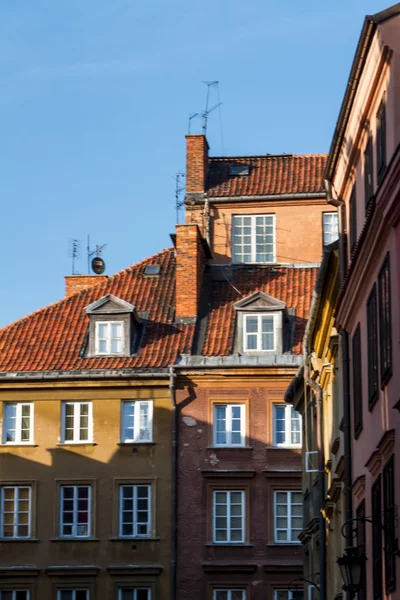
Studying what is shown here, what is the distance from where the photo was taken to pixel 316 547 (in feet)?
101

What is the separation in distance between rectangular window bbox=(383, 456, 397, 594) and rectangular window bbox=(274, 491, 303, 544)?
75.4ft

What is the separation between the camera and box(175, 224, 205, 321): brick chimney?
44812 mm

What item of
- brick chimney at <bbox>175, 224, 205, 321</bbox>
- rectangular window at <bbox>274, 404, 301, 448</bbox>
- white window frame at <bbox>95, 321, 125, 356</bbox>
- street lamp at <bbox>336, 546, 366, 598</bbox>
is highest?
brick chimney at <bbox>175, 224, 205, 321</bbox>

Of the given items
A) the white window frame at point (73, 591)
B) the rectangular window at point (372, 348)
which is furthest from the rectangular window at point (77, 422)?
the rectangular window at point (372, 348)

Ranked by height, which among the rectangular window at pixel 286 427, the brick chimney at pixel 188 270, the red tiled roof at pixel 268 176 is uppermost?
the red tiled roof at pixel 268 176

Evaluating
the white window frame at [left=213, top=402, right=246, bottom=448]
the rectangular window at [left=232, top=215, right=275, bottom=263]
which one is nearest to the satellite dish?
the rectangular window at [left=232, top=215, right=275, bottom=263]

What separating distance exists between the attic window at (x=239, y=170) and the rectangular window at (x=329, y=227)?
401 centimetres

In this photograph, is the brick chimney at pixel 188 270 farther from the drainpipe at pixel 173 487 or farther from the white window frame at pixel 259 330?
the drainpipe at pixel 173 487

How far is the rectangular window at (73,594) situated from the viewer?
135 ft

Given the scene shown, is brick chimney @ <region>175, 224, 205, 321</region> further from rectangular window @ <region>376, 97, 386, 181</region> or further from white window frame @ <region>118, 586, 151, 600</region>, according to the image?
rectangular window @ <region>376, 97, 386, 181</region>

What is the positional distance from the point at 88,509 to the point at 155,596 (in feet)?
11.4

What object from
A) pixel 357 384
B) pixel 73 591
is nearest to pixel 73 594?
pixel 73 591

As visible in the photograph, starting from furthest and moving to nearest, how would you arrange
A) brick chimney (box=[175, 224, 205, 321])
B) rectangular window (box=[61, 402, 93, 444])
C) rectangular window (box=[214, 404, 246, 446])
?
brick chimney (box=[175, 224, 205, 321]), rectangular window (box=[61, 402, 93, 444]), rectangular window (box=[214, 404, 246, 446])

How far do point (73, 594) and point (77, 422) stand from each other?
17.7 ft
